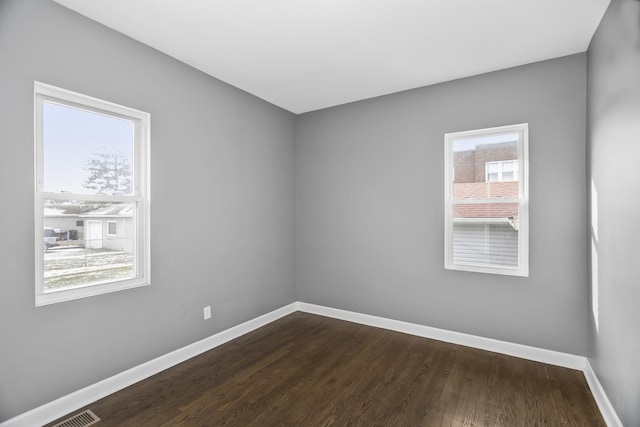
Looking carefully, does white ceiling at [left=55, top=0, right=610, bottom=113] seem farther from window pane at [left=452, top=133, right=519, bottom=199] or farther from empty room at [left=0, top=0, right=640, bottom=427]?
window pane at [left=452, top=133, right=519, bottom=199]

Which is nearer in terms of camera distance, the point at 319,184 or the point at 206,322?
the point at 206,322

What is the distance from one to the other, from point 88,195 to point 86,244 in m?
0.37

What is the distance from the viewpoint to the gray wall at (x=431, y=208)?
284cm

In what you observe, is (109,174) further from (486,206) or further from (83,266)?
(486,206)

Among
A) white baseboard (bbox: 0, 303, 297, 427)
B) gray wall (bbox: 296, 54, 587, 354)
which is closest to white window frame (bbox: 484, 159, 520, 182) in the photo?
gray wall (bbox: 296, 54, 587, 354)

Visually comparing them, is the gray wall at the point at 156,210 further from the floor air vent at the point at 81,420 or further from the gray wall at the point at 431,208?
the gray wall at the point at 431,208

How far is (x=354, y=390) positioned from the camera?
250 cm

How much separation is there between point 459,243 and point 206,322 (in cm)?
281

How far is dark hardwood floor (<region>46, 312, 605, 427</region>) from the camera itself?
2.15 m

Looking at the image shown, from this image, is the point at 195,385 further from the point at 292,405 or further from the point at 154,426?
the point at 292,405

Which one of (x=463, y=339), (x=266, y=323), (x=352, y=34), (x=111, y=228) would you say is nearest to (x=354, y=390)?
(x=463, y=339)

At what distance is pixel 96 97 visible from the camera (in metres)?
2.37

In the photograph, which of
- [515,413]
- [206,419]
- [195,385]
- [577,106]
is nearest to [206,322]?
[195,385]

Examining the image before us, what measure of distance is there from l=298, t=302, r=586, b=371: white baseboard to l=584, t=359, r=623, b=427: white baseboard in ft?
0.58
